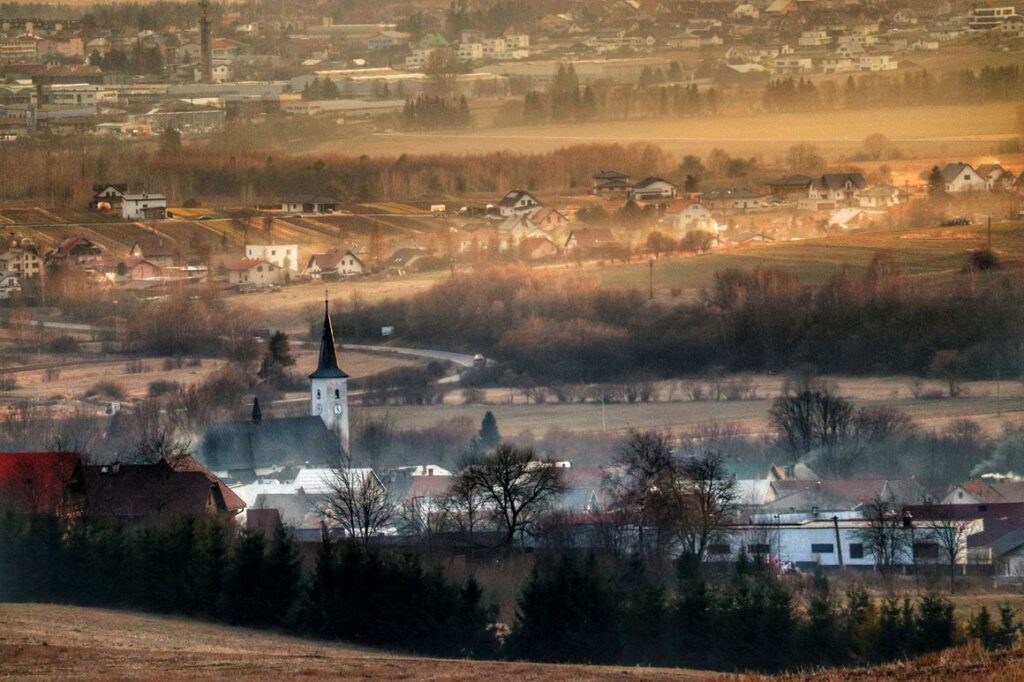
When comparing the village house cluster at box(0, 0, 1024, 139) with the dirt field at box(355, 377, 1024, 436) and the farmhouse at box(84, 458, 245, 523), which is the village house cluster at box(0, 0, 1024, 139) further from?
the farmhouse at box(84, 458, 245, 523)

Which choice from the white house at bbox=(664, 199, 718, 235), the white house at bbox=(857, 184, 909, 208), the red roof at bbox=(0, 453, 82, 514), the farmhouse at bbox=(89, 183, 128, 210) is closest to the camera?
the red roof at bbox=(0, 453, 82, 514)

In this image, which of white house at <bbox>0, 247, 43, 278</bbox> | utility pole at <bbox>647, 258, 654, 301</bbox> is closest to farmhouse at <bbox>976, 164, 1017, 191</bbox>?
utility pole at <bbox>647, 258, 654, 301</bbox>

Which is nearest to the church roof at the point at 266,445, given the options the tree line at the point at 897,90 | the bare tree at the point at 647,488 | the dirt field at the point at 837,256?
the bare tree at the point at 647,488

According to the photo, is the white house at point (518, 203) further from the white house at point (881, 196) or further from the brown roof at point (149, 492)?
the brown roof at point (149, 492)

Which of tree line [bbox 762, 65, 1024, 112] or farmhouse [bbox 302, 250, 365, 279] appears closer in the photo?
farmhouse [bbox 302, 250, 365, 279]

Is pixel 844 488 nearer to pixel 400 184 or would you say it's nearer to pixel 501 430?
pixel 501 430

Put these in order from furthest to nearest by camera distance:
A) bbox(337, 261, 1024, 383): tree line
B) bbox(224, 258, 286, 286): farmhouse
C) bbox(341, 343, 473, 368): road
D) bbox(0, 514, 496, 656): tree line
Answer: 1. bbox(224, 258, 286, 286): farmhouse
2. bbox(341, 343, 473, 368): road
3. bbox(337, 261, 1024, 383): tree line
4. bbox(0, 514, 496, 656): tree line

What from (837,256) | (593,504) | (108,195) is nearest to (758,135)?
(837,256)

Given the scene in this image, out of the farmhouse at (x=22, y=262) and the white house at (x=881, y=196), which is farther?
the farmhouse at (x=22, y=262)
